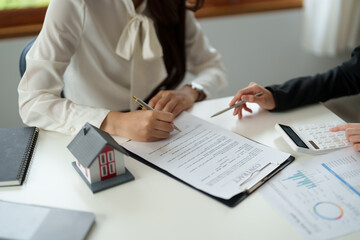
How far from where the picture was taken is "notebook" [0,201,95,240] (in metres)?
A: 0.72

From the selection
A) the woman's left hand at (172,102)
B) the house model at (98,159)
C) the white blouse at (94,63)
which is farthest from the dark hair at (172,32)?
the house model at (98,159)

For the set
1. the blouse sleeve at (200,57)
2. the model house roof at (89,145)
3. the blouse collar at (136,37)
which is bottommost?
the blouse sleeve at (200,57)

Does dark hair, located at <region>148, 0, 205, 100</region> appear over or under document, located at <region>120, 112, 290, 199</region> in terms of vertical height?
over

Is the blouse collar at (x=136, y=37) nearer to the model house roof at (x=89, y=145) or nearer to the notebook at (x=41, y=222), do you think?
the model house roof at (x=89, y=145)

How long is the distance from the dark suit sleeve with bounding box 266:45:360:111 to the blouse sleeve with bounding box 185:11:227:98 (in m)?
0.38

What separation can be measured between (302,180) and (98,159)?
0.47 meters

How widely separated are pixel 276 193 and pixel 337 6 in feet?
6.22

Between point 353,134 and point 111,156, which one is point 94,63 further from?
point 353,134

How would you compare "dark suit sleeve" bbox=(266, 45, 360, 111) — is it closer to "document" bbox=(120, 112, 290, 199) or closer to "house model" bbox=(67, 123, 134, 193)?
"document" bbox=(120, 112, 290, 199)

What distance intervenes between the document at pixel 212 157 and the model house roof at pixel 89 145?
6.3 inches

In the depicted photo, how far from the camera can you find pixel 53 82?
117 centimetres

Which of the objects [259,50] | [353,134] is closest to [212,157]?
[353,134]

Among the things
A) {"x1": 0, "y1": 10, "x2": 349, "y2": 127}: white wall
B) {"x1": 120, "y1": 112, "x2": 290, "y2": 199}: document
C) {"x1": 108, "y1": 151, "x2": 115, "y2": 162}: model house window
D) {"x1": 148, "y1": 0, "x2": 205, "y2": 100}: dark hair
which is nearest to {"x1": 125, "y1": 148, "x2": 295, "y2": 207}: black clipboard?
{"x1": 120, "y1": 112, "x2": 290, "y2": 199}: document

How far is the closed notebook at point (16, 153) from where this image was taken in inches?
35.4
